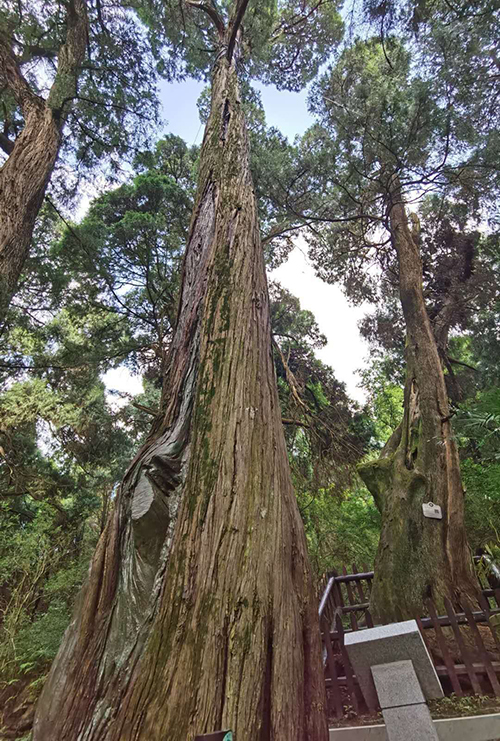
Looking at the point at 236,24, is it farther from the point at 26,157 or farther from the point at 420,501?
the point at 420,501

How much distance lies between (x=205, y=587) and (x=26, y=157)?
564 cm

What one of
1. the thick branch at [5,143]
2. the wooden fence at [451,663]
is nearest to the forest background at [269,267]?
the thick branch at [5,143]

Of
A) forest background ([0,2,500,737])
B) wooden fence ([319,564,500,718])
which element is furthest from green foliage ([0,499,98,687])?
wooden fence ([319,564,500,718])

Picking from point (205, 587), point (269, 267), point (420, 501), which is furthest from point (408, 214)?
point (205, 587)

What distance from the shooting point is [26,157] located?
487cm

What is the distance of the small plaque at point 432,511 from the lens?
4.63 metres

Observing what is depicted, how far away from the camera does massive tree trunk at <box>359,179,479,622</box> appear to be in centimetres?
435

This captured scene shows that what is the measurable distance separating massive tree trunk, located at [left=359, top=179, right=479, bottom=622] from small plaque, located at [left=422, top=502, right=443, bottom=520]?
0.22ft

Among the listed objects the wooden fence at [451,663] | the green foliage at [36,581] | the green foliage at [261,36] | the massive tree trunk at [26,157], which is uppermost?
the green foliage at [261,36]

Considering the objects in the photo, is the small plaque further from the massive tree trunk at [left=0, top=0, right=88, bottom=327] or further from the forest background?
the massive tree trunk at [left=0, top=0, right=88, bottom=327]

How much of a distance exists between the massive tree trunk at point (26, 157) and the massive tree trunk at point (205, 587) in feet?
10.6

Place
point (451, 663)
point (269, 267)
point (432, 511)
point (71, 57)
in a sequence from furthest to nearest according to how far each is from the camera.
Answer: point (269, 267), point (71, 57), point (432, 511), point (451, 663)

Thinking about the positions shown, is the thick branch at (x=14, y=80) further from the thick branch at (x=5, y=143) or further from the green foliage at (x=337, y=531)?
the green foliage at (x=337, y=531)

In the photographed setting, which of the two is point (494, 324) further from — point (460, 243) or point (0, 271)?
point (0, 271)
